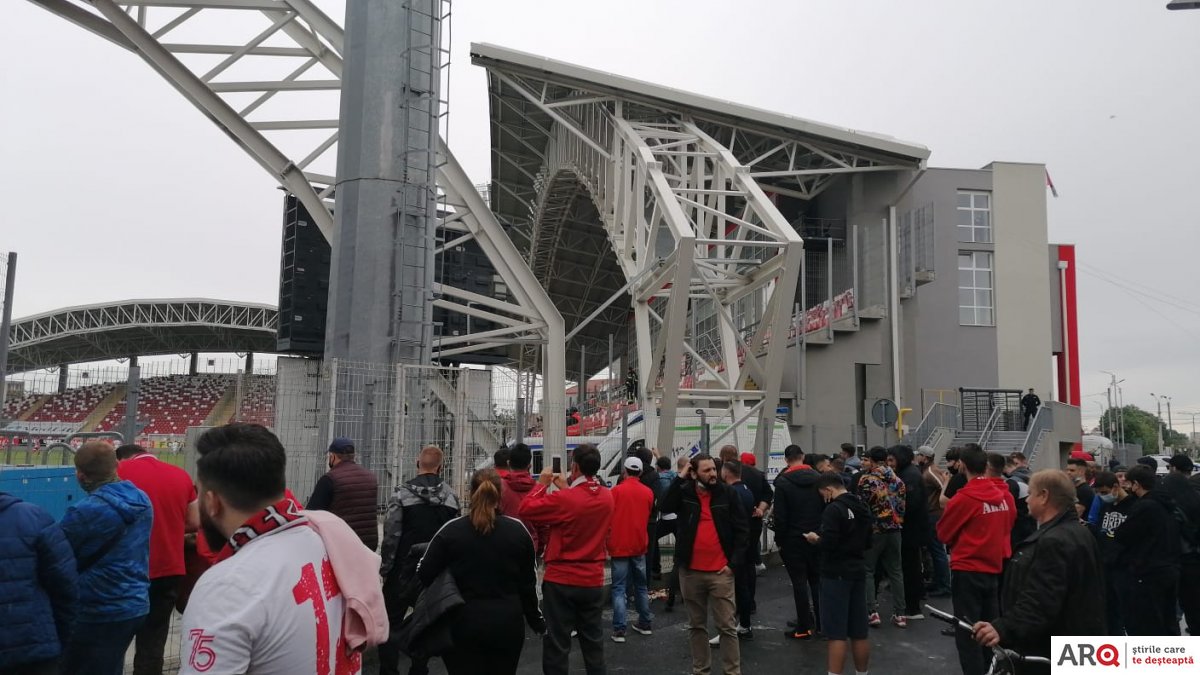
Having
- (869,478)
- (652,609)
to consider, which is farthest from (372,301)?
(869,478)

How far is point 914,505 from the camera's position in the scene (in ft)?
31.3

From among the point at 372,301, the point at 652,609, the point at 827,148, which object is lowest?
the point at 652,609

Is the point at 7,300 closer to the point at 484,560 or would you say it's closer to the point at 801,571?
the point at 484,560

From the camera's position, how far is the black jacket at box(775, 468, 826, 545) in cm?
819

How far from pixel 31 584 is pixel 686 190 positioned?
58.4ft

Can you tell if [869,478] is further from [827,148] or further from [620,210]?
[827,148]

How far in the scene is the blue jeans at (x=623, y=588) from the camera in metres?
8.12

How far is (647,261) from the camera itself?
68.0 ft

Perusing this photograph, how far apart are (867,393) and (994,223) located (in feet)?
24.5

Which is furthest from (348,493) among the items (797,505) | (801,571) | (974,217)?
(974,217)

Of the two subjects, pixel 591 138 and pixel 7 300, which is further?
pixel 591 138

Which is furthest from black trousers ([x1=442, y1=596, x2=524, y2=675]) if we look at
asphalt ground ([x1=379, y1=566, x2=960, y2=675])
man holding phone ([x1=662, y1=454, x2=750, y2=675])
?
asphalt ground ([x1=379, y1=566, x2=960, y2=675])

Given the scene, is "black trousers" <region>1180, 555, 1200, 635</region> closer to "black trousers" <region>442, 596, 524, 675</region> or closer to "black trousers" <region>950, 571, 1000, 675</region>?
"black trousers" <region>950, 571, 1000, 675</region>

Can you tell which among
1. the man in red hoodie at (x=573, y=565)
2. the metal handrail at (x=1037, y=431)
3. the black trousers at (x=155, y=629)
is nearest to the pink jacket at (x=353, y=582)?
the man in red hoodie at (x=573, y=565)
